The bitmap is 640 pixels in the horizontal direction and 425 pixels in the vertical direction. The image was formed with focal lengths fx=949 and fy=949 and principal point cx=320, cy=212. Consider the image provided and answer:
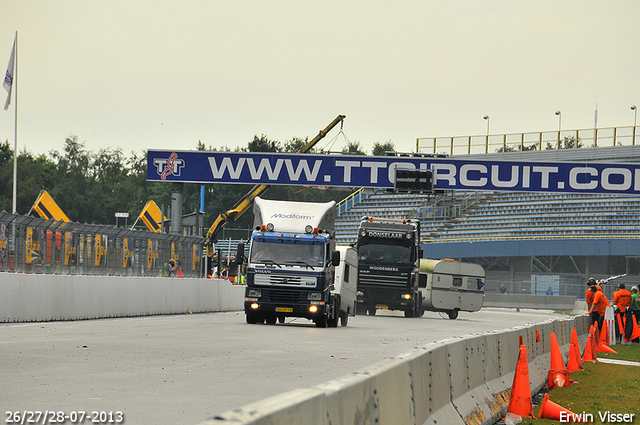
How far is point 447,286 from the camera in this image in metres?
38.9

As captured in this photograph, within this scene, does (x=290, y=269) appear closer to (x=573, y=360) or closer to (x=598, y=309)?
(x=598, y=309)

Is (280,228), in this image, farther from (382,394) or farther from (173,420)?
(382,394)

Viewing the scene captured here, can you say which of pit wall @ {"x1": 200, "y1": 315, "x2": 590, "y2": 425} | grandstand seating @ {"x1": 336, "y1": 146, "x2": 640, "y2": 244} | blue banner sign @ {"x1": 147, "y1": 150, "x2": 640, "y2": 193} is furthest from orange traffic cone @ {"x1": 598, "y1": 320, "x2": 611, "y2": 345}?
grandstand seating @ {"x1": 336, "y1": 146, "x2": 640, "y2": 244}

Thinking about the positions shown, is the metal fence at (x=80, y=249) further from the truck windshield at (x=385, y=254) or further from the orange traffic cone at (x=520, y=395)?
the orange traffic cone at (x=520, y=395)

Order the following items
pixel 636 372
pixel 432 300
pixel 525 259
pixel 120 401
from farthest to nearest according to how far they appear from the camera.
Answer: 1. pixel 525 259
2. pixel 432 300
3. pixel 636 372
4. pixel 120 401

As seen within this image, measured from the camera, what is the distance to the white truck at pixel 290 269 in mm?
23547

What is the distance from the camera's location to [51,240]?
23062 mm

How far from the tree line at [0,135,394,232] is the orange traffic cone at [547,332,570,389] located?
90.5 m

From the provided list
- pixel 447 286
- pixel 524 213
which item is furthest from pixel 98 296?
pixel 524 213

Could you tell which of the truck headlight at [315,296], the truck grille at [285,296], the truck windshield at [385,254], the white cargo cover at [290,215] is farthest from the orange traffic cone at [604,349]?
the truck windshield at [385,254]

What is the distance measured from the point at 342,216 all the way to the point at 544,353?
195ft

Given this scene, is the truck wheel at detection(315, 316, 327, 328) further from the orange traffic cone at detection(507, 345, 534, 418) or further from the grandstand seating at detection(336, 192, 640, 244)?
the grandstand seating at detection(336, 192, 640, 244)

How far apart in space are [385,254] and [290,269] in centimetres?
1279

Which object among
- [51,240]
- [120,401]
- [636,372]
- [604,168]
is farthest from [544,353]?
[604,168]
